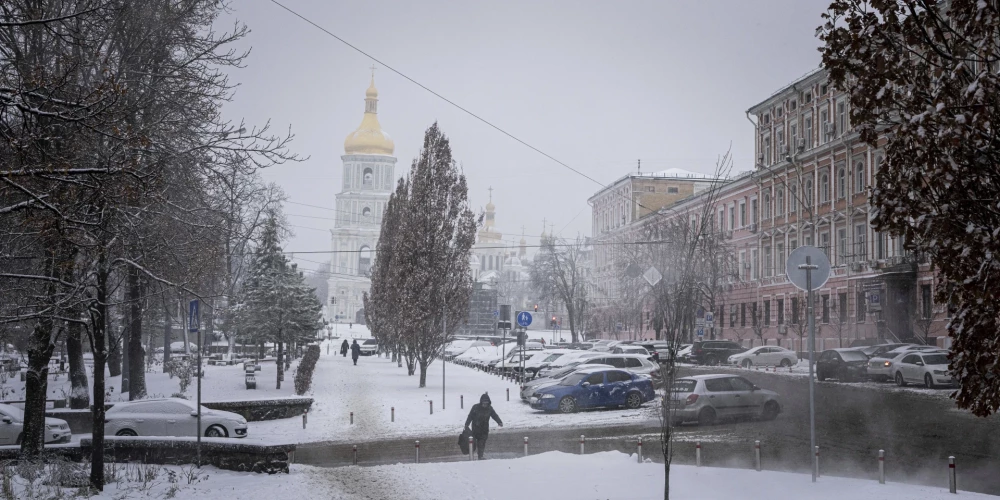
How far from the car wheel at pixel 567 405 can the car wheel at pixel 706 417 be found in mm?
5388

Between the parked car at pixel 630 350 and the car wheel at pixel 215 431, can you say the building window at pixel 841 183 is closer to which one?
the parked car at pixel 630 350

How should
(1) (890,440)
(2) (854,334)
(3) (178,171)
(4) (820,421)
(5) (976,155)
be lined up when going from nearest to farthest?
(5) (976,155), (3) (178,171), (1) (890,440), (4) (820,421), (2) (854,334)

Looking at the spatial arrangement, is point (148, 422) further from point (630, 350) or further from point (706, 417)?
point (630, 350)

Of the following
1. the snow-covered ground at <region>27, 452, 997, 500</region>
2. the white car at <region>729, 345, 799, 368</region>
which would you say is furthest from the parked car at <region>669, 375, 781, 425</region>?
the white car at <region>729, 345, 799, 368</region>

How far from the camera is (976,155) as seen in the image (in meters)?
6.10

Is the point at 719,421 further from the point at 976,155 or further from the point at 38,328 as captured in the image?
the point at 976,155

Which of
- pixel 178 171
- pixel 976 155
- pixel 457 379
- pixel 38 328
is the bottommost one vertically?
pixel 457 379

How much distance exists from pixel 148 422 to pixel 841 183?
42.3 m

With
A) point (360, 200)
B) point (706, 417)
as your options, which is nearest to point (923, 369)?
point (706, 417)

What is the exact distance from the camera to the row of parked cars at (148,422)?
22438mm

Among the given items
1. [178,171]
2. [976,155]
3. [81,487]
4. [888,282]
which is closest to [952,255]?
[976,155]

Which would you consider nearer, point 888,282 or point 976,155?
point 976,155

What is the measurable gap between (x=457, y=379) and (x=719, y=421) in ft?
68.7

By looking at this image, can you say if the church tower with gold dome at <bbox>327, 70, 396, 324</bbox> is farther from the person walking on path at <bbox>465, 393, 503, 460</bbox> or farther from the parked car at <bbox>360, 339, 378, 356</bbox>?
the person walking on path at <bbox>465, 393, 503, 460</bbox>
